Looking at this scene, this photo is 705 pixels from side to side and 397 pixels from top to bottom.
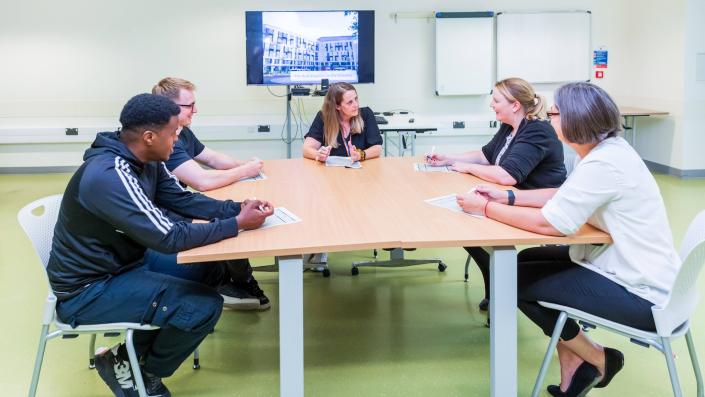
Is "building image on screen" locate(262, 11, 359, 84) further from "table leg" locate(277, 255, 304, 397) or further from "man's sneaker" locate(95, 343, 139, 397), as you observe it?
"table leg" locate(277, 255, 304, 397)

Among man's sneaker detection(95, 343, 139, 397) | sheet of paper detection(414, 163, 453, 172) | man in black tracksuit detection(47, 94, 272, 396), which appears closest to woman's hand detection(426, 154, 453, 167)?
sheet of paper detection(414, 163, 453, 172)

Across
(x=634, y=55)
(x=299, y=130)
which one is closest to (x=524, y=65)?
(x=634, y=55)

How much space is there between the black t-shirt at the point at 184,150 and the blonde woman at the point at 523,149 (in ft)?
4.65

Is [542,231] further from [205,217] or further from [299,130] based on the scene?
[299,130]

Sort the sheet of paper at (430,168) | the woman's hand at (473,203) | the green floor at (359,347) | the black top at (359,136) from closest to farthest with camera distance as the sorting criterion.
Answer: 1. the woman's hand at (473,203)
2. the green floor at (359,347)
3. the sheet of paper at (430,168)
4. the black top at (359,136)

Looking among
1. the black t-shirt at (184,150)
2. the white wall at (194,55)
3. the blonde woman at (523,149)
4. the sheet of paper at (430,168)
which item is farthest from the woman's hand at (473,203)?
the white wall at (194,55)

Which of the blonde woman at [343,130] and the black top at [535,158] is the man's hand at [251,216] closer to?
the black top at [535,158]

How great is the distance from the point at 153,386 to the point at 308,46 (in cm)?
506

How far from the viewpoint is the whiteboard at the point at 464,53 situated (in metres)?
7.43

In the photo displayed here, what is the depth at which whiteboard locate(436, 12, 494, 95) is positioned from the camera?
7.43 metres

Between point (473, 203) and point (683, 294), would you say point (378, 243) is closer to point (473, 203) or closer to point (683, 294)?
point (473, 203)

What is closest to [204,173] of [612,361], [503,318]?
[503,318]

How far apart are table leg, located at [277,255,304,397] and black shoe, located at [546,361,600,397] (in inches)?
38.0

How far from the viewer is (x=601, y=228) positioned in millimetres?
2266
